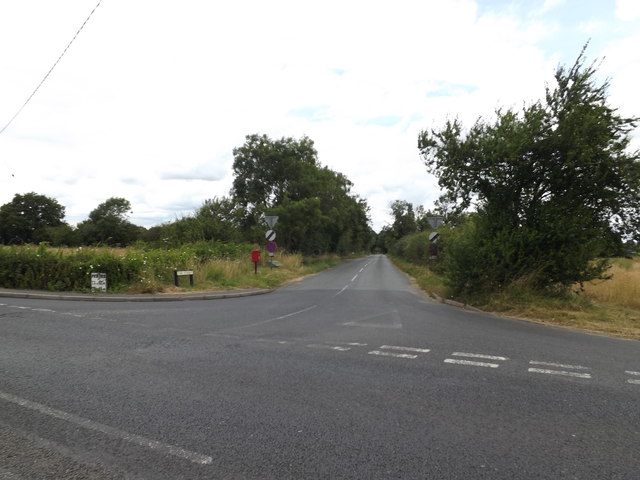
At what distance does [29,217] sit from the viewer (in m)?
78.8

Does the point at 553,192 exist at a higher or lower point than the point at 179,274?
higher

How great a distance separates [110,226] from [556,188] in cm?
8604

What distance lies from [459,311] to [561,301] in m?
2.85

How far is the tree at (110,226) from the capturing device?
7919cm

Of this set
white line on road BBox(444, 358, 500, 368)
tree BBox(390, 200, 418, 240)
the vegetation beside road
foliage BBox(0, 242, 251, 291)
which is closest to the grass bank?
white line on road BBox(444, 358, 500, 368)

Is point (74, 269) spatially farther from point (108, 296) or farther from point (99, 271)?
point (108, 296)

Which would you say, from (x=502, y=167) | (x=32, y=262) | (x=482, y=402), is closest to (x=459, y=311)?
(x=502, y=167)

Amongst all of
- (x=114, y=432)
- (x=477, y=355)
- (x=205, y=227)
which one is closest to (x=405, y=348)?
(x=477, y=355)

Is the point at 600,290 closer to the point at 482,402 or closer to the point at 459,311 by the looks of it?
the point at 459,311

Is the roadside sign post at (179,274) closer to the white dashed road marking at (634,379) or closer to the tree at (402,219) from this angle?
the white dashed road marking at (634,379)

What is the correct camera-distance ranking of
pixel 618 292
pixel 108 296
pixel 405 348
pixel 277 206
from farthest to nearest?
1. pixel 277 206
2. pixel 108 296
3. pixel 618 292
4. pixel 405 348

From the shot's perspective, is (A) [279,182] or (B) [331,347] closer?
(B) [331,347]

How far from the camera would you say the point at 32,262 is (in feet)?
54.3

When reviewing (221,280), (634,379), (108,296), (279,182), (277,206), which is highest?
(279,182)
